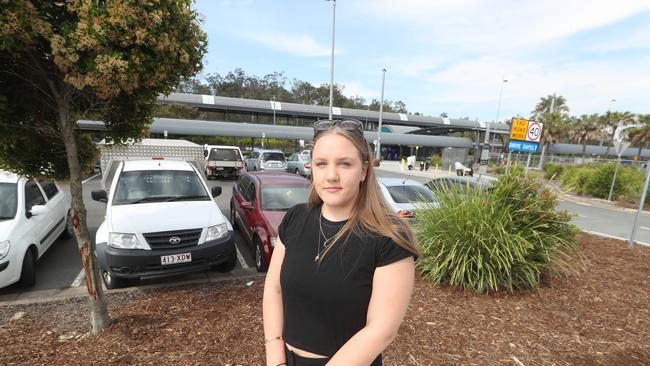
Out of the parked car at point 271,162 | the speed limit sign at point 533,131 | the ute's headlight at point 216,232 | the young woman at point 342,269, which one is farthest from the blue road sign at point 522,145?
the young woman at point 342,269

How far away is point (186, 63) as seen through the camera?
2.60 m

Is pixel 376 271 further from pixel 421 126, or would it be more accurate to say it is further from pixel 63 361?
pixel 421 126

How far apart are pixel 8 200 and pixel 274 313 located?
5050 millimetres

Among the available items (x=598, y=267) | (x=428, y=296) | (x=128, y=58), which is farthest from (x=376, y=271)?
(x=598, y=267)

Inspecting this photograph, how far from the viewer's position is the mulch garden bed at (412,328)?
8.55ft

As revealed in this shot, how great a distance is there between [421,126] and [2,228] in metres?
47.5

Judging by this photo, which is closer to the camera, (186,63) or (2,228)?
(186,63)

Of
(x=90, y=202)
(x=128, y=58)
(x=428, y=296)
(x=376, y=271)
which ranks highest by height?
(x=128, y=58)

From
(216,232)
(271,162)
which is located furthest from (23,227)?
(271,162)

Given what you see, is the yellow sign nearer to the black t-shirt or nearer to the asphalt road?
the asphalt road

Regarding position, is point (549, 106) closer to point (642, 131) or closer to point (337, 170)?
point (642, 131)

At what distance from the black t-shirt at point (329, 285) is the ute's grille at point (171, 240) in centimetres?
303

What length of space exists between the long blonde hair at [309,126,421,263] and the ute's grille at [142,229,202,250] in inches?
128

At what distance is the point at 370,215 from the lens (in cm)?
138
